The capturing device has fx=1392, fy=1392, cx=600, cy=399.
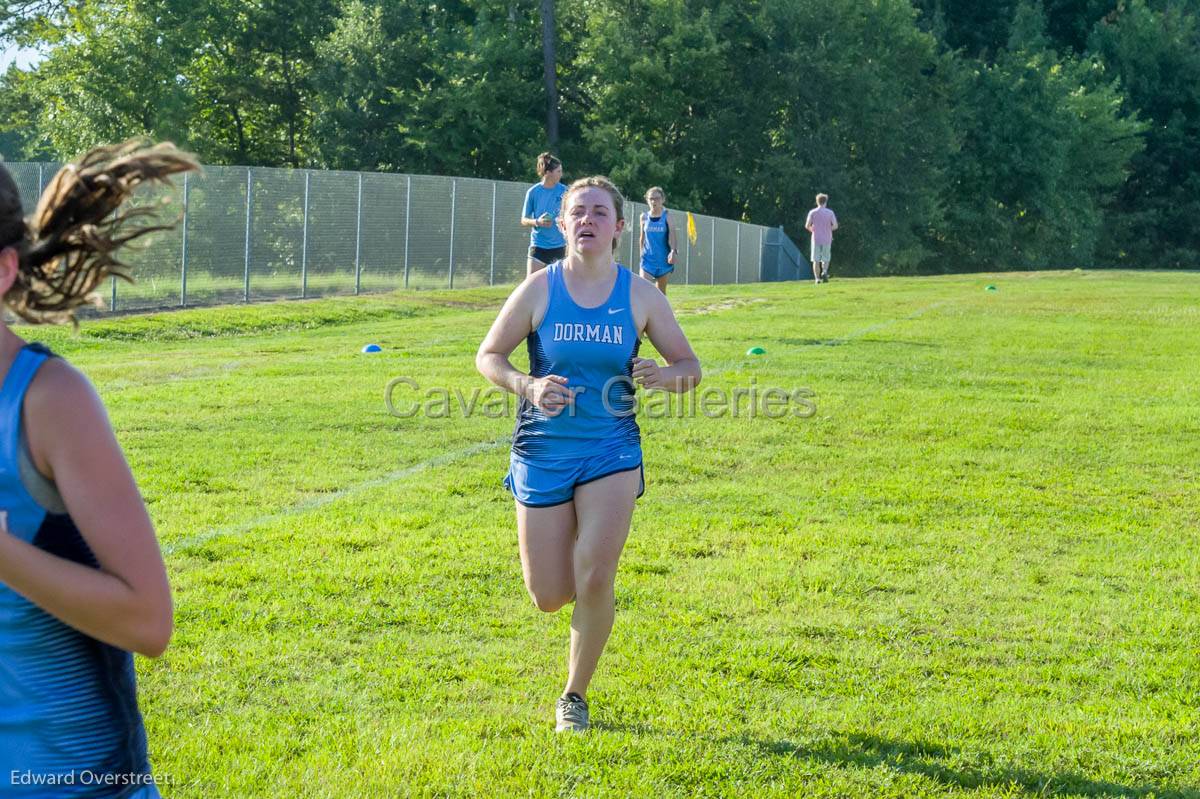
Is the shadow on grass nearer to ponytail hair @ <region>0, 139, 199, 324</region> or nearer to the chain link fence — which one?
ponytail hair @ <region>0, 139, 199, 324</region>

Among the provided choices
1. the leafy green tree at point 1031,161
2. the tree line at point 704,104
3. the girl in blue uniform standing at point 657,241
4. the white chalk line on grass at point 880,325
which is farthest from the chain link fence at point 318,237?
the leafy green tree at point 1031,161

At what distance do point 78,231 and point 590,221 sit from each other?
9.49 feet

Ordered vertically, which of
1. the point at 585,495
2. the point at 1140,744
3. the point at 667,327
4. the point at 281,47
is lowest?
the point at 1140,744

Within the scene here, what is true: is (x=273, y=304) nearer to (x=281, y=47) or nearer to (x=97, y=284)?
(x=97, y=284)

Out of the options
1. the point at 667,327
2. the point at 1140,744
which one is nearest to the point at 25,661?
the point at 667,327

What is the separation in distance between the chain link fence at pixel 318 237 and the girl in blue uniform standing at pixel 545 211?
447 cm

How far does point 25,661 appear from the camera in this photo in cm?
215

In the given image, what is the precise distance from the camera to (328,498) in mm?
8547

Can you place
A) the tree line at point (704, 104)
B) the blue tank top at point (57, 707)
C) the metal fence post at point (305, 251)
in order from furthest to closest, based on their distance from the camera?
the tree line at point (704, 104)
the metal fence post at point (305, 251)
the blue tank top at point (57, 707)

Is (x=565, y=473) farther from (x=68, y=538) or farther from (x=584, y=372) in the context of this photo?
(x=68, y=538)

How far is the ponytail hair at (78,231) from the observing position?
2.23 m

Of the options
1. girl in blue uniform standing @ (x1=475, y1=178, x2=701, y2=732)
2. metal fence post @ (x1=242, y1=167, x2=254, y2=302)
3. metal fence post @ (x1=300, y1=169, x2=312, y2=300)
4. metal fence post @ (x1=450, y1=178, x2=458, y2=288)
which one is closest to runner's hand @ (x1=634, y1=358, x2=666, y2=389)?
girl in blue uniform standing @ (x1=475, y1=178, x2=701, y2=732)

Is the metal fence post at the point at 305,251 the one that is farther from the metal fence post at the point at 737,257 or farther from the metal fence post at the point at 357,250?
the metal fence post at the point at 737,257

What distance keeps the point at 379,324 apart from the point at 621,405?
1636 cm
